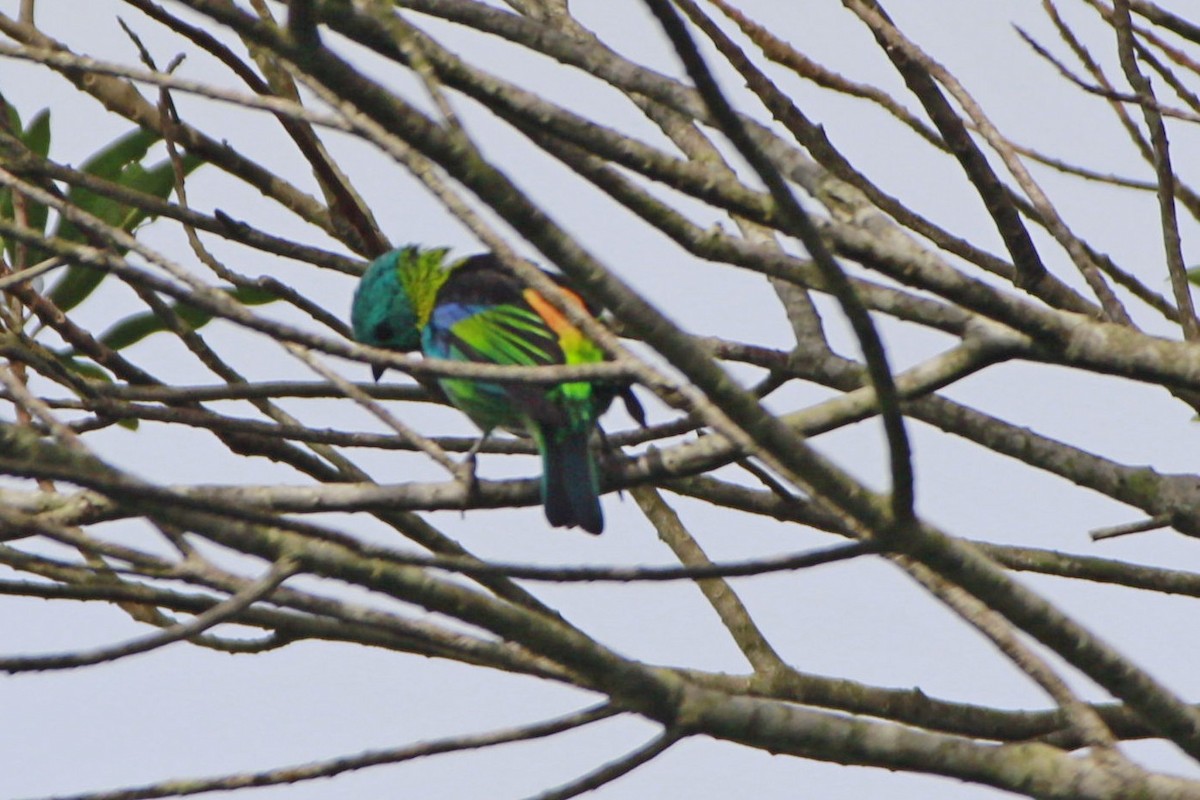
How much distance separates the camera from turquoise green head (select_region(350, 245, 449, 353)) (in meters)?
→ 6.59

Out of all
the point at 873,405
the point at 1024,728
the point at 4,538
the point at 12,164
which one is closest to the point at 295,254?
the point at 12,164

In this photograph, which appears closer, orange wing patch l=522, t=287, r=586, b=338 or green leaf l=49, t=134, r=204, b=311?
green leaf l=49, t=134, r=204, b=311

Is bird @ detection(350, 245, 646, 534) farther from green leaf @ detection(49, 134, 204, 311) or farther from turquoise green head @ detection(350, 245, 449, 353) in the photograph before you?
green leaf @ detection(49, 134, 204, 311)

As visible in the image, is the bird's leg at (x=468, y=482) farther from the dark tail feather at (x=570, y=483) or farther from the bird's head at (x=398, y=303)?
the bird's head at (x=398, y=303)

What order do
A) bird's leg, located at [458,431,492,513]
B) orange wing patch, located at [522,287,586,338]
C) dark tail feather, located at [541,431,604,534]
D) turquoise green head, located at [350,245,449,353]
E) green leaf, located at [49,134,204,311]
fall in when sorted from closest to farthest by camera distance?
bird's leg, located at [458,431,492,513]
dark tail feather, located at [541,431,604,534]
green leaf, located at [49,134,204,311]
orange wing patch, located at [522,287,586,338]
turquoise green head, located at [350,245,449,353]

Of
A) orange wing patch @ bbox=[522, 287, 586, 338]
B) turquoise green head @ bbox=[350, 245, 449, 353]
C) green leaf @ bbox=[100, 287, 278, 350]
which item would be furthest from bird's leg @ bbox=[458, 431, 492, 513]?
turquoise green head @ bbox=[350, 245, 449, 353]

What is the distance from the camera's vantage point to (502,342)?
222 inches

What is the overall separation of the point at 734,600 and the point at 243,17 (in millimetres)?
2777

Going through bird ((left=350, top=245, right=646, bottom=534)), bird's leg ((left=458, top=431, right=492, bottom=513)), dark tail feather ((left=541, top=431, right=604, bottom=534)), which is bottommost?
bird's leg ((left=458, top=431, right=492, bottom=513))

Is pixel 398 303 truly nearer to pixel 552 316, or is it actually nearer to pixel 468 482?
pixel 552 316

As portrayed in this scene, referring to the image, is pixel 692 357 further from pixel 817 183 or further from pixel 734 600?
pixel 734 600

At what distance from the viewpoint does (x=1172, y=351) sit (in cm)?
304

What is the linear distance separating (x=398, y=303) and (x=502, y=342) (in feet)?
3.69

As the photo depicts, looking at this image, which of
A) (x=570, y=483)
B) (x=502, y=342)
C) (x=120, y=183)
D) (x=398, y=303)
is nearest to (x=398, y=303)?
(x=398, y=303)
